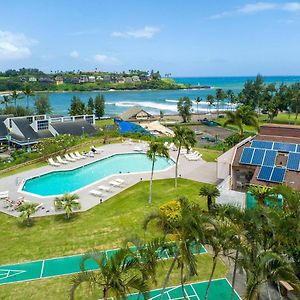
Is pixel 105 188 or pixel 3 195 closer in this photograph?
pixel 3 195

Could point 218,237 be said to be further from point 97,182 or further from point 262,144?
point 97,182

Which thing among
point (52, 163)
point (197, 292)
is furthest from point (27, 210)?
point (52, 163)

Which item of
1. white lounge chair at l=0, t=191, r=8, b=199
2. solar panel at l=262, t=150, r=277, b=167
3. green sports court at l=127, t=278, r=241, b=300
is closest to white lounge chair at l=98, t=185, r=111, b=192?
white lounge chair at l=0, t=191, r=8, b=199

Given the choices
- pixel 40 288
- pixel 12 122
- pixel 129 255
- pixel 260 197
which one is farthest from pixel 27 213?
pixel 12 122

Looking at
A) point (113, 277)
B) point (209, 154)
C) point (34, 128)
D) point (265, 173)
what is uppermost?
point (113, 277)

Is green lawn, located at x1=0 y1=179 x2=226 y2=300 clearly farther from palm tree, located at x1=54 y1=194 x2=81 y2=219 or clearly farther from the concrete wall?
the concrete wall

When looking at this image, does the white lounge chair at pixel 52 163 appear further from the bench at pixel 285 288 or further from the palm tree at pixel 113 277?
the palm tree at pixel 113 277
